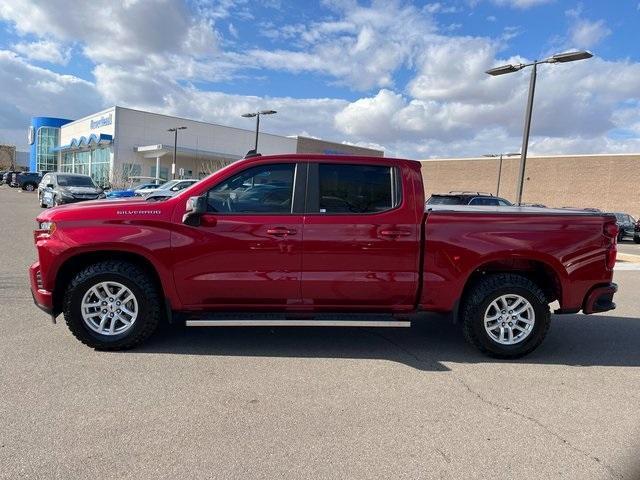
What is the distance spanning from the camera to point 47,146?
228ft

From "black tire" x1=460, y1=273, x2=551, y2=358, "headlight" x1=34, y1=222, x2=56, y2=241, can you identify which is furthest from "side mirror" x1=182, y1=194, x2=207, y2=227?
"black tire" x1=460, y1=273, x2=551, y2=358

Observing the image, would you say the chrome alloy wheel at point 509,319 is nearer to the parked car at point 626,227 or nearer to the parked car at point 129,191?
the parked car at point 129,191

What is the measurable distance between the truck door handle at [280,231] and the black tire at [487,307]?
6.28ft

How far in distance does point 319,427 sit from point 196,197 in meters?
2.29

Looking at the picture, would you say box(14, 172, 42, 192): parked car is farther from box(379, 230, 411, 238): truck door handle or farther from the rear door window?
box(379, 230, 411, 238): truck door handle

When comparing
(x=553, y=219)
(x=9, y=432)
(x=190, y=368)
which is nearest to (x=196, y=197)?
(x=190, y=368)

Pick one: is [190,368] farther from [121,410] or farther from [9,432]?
[9,432]

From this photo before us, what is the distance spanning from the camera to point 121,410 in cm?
355

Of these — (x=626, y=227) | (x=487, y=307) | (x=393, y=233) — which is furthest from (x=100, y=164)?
(x=487, y=307)

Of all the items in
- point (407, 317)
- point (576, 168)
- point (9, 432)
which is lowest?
point (9, 432)

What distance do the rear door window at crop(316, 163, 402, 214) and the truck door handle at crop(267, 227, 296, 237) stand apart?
33 cm

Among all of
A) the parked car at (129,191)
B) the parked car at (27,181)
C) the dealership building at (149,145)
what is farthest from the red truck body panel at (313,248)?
the parked car at (27,181)

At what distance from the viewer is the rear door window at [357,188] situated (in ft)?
15.6

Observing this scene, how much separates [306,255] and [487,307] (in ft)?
6.12
